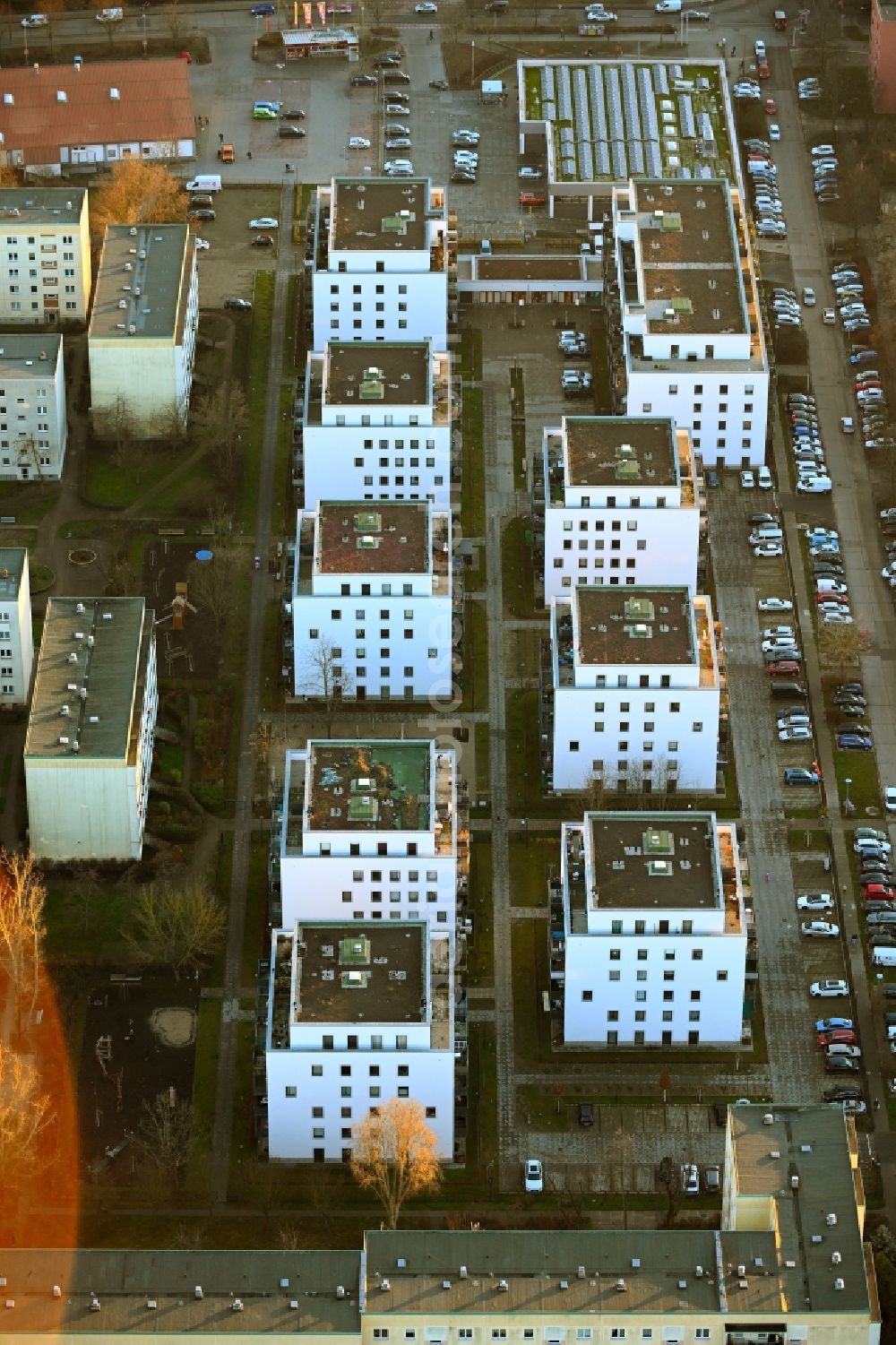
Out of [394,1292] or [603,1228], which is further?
[603,1228]

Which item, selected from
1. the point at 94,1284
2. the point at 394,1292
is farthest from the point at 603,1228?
the point at 94,1284

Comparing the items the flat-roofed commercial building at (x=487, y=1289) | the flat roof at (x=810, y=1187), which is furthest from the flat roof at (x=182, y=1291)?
the flat roof at (x=810, y=1187)

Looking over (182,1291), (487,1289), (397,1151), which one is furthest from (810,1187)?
(182,1291)

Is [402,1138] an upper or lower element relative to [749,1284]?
upper

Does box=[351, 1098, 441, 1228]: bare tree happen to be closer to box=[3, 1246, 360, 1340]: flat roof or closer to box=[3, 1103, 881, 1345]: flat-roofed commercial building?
box=[3, 1103, 881, 1345]: flat-roofed commercial building

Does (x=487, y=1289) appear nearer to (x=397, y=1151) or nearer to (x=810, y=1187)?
(x=397, y=1151)

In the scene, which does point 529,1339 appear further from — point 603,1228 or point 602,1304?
point 603,1228
